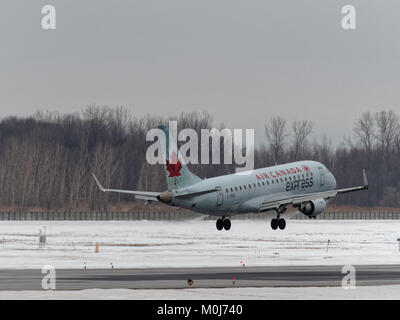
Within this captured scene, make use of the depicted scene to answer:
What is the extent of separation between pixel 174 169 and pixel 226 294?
35.2 metres

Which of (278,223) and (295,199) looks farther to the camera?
(278,223)

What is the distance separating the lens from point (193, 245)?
61062 mm

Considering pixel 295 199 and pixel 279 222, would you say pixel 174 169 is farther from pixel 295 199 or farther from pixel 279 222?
pixel 279 222

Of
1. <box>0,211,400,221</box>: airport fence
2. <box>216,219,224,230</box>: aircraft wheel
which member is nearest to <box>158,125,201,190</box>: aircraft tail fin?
<box>216,219,224,230</box>: aircraft wheel

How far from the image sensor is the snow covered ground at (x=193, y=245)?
4934 centimetres

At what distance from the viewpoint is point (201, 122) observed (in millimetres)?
163000

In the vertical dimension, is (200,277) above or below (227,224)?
below

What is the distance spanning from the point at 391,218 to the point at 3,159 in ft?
245

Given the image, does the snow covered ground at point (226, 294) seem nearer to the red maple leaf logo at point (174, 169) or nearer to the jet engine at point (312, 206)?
the red maple leaf logo at point (174, 169)

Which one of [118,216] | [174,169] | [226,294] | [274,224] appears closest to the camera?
[226,294]

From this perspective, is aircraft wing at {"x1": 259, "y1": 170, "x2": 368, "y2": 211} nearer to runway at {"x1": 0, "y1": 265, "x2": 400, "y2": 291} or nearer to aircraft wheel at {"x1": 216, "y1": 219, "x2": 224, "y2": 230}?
aircraft wheel at {"x1": 216, "y1": 219, "x2": 224, "y2": 230}

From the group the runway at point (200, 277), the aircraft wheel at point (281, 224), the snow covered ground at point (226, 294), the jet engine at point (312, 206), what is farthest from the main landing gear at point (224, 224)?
the snow covered ground at point (226, 294)

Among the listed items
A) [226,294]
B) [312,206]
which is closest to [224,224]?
[312,206]

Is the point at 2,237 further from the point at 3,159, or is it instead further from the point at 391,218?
the point at 3,159
